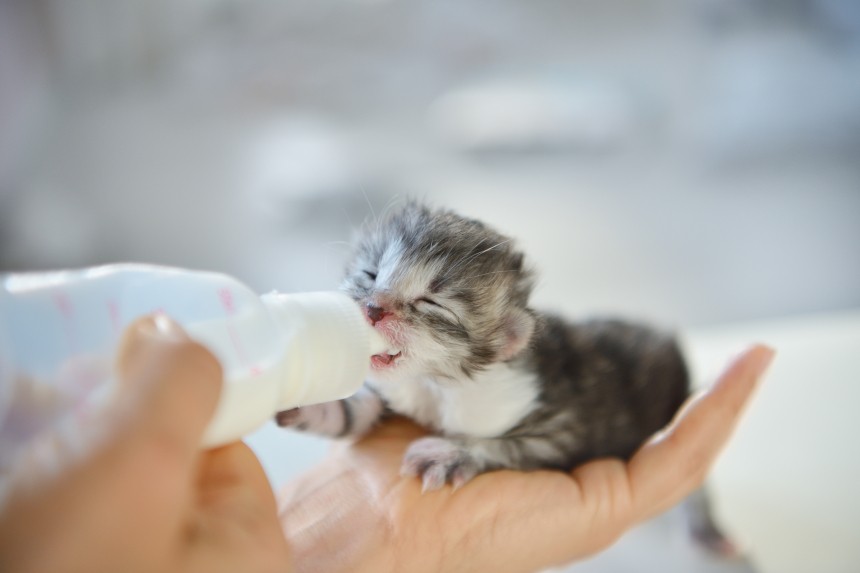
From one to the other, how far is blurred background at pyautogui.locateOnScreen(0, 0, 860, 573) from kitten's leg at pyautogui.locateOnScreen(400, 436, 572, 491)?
130 cm

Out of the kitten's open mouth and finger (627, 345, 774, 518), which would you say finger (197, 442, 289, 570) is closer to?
the kitten's open mouth

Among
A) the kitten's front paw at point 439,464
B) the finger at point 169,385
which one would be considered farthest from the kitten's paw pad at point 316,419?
the finger at point 169,385

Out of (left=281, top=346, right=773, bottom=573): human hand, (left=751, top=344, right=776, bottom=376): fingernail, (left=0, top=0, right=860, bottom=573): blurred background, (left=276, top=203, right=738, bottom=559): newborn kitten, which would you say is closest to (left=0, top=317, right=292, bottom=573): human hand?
(left=281, top=346, right=773, bottom=573): human hand

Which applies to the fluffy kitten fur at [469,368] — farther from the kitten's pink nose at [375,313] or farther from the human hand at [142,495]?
the human hand at [142,495]

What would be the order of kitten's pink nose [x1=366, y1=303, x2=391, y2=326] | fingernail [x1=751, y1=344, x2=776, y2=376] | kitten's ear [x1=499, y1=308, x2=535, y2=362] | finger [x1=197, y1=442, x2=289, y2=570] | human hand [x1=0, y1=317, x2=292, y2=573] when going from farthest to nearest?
fingernail [x1=751, y1=344, x2=776, y2=376], kitten's ear [x1=499, y1=308, x2=535, y2=362], kitten's pink nose [x1=366, y1=303, x2=391, y2=326], finger [x1=197, y1=442, x2=289, y2=570], human hand [x1=0, y1=317, x2=292, y2=573]

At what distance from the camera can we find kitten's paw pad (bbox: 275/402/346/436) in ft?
4.04

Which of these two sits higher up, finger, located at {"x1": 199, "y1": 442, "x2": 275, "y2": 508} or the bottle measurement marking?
the bottle measurement marking

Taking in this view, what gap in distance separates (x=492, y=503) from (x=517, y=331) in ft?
0.94

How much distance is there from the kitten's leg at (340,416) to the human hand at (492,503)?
0.13 feet

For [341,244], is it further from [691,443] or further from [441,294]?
[691,443]

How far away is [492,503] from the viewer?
48.1 inches

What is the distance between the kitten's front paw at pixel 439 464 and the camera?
1.22 meters

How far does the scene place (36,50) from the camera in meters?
2.58

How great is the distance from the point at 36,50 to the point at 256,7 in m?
0.80
